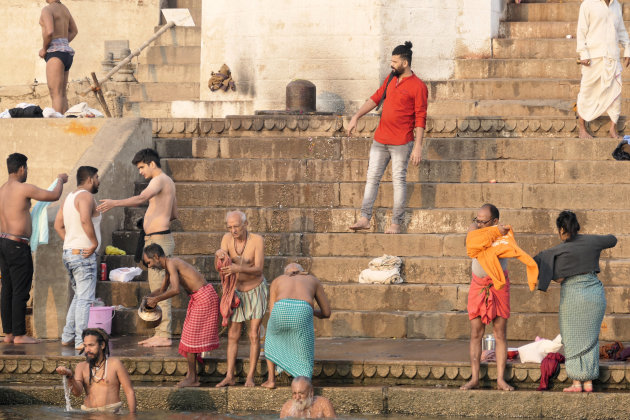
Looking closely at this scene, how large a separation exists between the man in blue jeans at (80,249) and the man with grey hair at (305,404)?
2692mm

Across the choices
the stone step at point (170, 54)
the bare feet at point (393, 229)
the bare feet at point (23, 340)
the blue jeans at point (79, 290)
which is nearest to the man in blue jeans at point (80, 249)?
the blue jeans at point (79, 290)

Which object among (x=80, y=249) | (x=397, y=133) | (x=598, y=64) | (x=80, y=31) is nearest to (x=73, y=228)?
(x=80, y=249)

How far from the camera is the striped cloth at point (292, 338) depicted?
946 centimetres

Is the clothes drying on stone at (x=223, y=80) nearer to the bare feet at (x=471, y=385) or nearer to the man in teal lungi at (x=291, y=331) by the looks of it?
the man in teal lungi at (x=291, y=331)

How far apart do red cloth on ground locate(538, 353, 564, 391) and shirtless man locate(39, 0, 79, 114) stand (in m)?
6.76

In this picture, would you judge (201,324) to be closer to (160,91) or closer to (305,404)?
(305,404)

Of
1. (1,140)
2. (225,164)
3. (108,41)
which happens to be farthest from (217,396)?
(108,41)

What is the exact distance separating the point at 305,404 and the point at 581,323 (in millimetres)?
2278

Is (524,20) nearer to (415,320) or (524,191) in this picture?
(524,191)

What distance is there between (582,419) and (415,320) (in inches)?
85.4

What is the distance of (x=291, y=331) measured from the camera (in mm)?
9508

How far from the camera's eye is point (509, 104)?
46.3ft

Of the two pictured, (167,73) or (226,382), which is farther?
(167,73)

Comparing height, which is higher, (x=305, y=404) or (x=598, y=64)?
(x=598, y=64)
